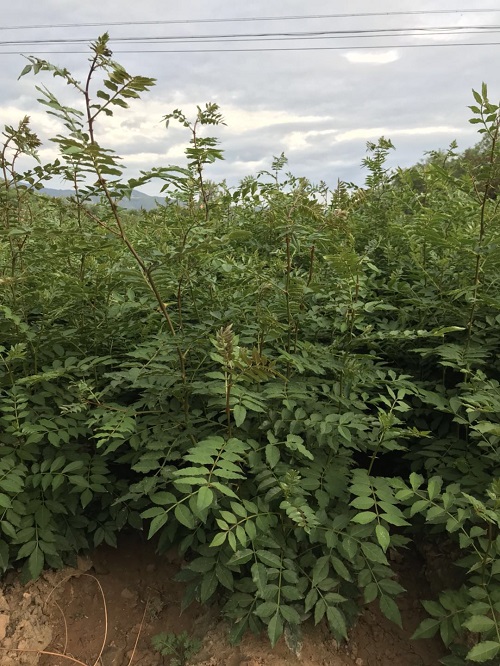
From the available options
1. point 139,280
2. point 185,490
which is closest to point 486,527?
point 185,490

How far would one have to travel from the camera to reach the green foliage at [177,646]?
190cm

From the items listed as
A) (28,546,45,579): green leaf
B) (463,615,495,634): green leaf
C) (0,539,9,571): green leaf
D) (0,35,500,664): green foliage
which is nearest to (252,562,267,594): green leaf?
(0,35,500,664): green foliage

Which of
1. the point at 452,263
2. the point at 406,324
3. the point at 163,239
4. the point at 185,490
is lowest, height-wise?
the point at 185,490

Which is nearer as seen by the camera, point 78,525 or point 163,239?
point 78,525

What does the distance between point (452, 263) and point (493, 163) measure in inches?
28.4

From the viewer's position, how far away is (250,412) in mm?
2146

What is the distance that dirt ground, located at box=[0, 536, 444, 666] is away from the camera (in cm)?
191

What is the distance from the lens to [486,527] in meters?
1.96

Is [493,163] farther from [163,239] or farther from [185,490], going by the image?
[185,490]

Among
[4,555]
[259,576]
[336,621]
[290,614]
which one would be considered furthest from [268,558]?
[4,555]

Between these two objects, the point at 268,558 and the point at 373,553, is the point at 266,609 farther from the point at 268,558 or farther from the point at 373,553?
the point at 373,553

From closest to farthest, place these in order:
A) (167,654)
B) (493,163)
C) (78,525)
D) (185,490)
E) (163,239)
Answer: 1. (185,490)
2. (167,654)
3. (493,163)
4. (78,525)
5. (163,239)

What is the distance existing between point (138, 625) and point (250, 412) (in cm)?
114

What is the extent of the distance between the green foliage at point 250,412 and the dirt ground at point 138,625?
0.34 feet
